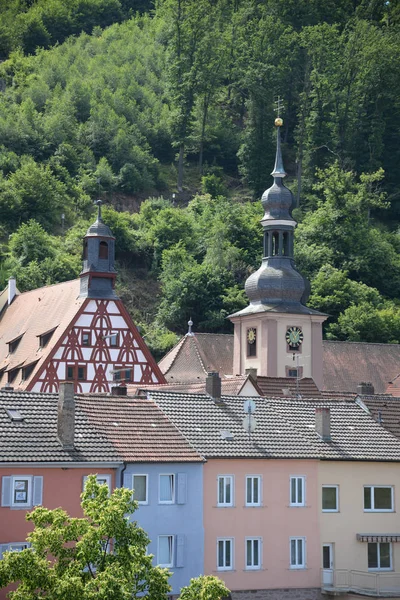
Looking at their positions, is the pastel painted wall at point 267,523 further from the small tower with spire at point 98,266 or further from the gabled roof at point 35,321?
the small tower with spire at point 98,266

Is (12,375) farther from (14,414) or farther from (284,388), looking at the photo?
(14,414)

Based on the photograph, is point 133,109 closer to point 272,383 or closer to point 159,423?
point 272,383

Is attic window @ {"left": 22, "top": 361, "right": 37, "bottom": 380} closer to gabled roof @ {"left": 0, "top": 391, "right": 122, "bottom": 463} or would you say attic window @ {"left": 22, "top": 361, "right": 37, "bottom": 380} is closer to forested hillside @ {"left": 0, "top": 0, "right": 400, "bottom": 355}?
forested hillside @ {"left": 0, "top": 0, "right": 400, "bottom": 355}

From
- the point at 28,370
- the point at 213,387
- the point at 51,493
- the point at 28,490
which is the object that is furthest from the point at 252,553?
the point at 28,370

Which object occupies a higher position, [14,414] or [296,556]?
[14,414]

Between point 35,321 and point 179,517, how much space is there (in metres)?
34.4

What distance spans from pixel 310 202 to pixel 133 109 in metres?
21.5

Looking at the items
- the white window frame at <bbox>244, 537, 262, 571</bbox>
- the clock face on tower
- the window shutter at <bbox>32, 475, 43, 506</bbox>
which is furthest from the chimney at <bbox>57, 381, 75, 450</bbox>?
the clock face on tower

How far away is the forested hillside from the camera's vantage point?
98.4 metres

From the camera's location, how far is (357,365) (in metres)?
87.9

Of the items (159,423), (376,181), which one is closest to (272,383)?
(159,423)

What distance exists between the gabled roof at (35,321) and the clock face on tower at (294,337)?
1233 cm

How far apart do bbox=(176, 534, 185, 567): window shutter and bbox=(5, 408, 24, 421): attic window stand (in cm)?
539

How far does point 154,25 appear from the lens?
153000 millimetres
